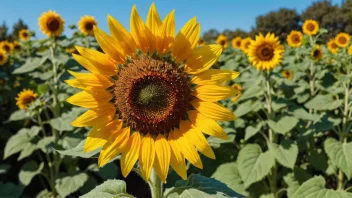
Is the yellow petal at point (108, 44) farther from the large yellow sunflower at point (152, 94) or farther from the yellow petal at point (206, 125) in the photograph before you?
the yellow petal at point (206, 125)

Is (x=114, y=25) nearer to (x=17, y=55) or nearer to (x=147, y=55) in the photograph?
(x=147, y=55)

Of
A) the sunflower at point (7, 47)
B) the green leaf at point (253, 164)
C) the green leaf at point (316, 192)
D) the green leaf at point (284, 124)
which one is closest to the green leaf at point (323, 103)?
the green leaf at point (284, 124)

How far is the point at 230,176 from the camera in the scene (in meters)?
4.29

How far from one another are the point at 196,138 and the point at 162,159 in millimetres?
180

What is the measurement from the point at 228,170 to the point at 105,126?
2.76 metres

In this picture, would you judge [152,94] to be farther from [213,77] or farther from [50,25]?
[50,25]

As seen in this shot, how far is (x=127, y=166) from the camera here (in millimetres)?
1788

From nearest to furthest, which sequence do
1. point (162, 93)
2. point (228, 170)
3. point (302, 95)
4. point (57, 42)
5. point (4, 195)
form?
point (162, 93), point (228, 170), point (4, 195), point (302, 95), point (57, 42)

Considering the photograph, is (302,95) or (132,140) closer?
(132,140)

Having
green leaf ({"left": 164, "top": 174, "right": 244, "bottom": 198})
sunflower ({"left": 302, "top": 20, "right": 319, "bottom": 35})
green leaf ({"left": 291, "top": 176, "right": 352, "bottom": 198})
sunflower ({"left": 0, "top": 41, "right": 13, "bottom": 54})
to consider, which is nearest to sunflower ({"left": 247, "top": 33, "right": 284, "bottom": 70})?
green leaf ({"left": 291, "top": 176, "right": 352, "bottom": 198})

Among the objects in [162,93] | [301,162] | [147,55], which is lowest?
[301,162]

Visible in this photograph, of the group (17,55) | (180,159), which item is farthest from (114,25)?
(17,55)

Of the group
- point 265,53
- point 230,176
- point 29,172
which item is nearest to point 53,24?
point 29,172

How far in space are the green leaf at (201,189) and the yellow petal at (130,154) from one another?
1.00 ft
